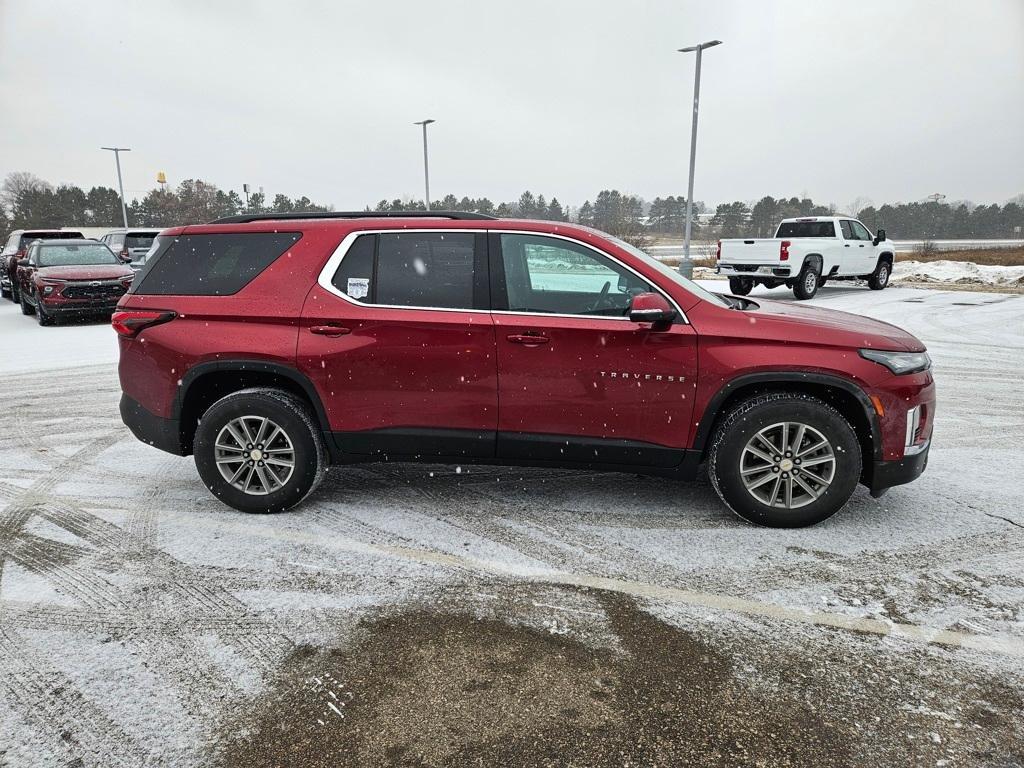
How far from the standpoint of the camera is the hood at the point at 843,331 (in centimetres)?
367

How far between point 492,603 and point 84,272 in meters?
13.3

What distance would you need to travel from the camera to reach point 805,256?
54.5ft

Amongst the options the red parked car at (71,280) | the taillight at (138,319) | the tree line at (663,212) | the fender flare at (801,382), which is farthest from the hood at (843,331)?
the tree line at (663,212)

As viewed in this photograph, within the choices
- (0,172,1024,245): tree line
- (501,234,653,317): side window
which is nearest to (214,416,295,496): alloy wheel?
Result: (501,234,653,317): side window

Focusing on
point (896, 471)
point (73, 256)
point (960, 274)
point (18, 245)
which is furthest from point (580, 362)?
point (960, 274)

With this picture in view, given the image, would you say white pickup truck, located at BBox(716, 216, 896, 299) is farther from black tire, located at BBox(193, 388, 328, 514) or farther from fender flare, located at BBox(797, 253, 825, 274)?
black tire, located at BBox(193, 388, 328, 514)

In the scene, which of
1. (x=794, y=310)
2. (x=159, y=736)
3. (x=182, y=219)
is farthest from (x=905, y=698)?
(x=182, y=219)

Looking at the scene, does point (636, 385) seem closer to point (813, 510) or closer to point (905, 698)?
point (813, 510)

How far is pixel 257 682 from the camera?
2.49 m

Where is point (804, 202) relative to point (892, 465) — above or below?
above

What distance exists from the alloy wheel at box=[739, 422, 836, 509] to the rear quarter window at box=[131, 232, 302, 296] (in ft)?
9.86

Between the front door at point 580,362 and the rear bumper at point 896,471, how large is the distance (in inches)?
43.0

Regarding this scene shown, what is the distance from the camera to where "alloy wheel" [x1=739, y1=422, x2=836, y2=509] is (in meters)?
3.68

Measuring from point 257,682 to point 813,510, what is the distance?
2995 mm
